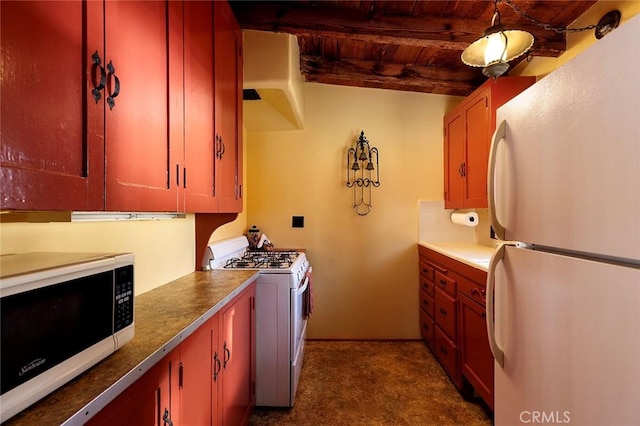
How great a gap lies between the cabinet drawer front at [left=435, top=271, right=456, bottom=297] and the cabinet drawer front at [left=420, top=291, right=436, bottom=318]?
0.79 ft

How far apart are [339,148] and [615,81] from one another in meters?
2.62

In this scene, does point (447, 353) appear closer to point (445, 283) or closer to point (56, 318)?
point (445, 283)

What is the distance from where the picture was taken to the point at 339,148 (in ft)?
10.5

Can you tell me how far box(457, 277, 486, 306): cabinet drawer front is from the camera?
6.15 ft

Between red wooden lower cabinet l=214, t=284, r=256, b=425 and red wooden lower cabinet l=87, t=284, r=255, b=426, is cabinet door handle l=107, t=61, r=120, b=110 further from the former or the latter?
red wooden lower cabinet l=214, t=284, r=256, b=425

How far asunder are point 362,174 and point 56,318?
2788 mm

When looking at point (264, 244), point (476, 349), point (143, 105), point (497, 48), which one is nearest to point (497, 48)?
point (497, 48)

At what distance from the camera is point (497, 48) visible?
1.53m

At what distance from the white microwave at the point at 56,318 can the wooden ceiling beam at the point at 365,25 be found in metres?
1.79

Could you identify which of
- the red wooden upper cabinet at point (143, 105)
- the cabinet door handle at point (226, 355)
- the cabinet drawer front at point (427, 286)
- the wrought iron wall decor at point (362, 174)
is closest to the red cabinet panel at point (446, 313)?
the cabinet drawer front at point (427, 286)

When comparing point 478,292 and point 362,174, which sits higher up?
point 362,174

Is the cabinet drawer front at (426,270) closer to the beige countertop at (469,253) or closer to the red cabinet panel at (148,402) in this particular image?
the beige countertop at (469,253)

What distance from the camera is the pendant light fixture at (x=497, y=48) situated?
1.45 meters

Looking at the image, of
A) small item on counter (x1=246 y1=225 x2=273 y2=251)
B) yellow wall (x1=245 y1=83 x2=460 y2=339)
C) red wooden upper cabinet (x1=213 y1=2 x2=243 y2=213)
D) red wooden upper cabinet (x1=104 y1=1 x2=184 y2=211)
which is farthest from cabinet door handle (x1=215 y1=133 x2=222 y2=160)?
yellow wall (x1=245 y1=83 x2=460 y2=339)
